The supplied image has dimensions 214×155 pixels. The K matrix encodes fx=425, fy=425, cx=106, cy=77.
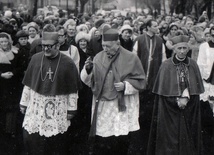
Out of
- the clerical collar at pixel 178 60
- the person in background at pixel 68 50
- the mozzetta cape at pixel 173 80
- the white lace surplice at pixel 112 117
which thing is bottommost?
the white lace surplice at pixel 112 117

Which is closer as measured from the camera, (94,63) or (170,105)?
(94,63)

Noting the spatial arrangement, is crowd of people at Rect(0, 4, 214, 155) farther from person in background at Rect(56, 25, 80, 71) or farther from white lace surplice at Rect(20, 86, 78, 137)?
person in background at Rect(56, 25, 80, 71)

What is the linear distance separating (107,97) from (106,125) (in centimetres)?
38

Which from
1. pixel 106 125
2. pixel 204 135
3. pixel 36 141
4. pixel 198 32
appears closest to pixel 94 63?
pixel 106 125

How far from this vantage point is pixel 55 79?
217 inches

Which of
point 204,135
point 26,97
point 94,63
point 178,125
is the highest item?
point 94,63

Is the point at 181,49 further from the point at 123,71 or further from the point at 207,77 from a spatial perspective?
the point at 207,77

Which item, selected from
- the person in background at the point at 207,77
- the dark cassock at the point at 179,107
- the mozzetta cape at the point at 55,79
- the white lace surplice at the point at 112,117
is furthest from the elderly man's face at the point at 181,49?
the person in background at the point at 207,77

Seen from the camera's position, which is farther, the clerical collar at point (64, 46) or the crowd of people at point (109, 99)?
the clerical collar at point (64, 46)

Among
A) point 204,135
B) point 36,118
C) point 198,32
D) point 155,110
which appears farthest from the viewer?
point 198,32

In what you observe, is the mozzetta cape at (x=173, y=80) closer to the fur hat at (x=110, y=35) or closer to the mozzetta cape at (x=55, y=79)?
the fur hat at (x=110, y=35)

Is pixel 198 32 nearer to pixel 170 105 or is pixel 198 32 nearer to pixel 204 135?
pixel 204 135

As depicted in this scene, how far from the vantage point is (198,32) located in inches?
481

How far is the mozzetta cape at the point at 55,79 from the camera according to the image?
547 cm
